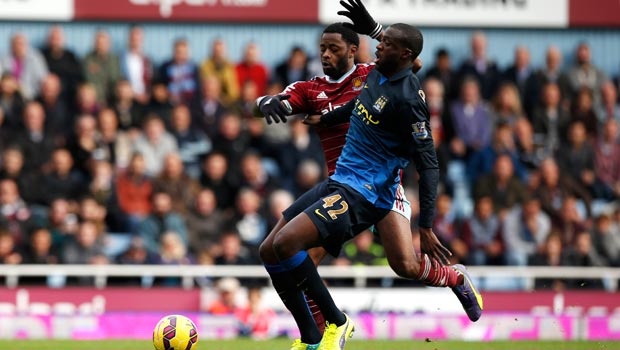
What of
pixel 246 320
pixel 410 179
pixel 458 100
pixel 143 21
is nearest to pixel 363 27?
pixel 246 320

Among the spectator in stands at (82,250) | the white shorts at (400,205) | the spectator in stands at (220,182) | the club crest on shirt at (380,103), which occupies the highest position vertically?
the club crest on shirt at (380,103)

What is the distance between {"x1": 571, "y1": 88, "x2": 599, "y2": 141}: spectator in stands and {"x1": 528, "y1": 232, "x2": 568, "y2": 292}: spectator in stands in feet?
8.59

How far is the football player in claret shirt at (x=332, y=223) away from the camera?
31.8 feet

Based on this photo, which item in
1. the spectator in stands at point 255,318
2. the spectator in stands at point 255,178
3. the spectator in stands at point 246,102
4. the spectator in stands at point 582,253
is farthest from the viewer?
the spectator in stands at point 246,102

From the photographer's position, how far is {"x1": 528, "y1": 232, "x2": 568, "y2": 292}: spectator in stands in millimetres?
17391

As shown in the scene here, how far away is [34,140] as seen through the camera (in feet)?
56.3

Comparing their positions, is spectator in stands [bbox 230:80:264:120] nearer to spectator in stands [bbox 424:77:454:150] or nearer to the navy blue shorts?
spectator in stands [bbox 424:77:454:150]

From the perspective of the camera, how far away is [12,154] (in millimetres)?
16719

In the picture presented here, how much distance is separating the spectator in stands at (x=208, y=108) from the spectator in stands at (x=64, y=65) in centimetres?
173

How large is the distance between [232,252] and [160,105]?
2.79m

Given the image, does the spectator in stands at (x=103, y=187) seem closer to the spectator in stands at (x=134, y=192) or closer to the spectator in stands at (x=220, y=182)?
the spectator in stands at (x=134, y=192)

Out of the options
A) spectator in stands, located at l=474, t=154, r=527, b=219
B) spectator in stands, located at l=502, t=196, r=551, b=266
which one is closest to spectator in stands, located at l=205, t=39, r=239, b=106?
spectator in stands, located at l=474, t=154, r=527, b=219

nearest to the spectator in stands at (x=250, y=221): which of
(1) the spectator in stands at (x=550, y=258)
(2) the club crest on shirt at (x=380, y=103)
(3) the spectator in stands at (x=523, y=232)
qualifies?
(3) the spectator in stands at (x=523, y=232)

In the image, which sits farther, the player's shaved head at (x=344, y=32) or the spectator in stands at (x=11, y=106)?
the spectator in stands at (x=11, y=106)
